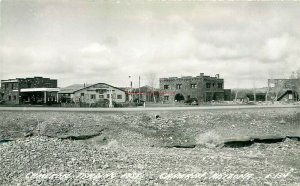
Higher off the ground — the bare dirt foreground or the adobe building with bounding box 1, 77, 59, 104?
the adobe building with bounding box 1, 77, 59, 104

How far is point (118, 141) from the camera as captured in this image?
26625mm

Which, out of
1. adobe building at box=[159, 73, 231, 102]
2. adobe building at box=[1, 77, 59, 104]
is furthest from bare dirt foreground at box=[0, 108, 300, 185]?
adobe building at box=[159, 73, 231, 102]

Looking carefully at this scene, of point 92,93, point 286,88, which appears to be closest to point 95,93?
point 92,93

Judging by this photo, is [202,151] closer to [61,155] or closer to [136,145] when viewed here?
[136,145]

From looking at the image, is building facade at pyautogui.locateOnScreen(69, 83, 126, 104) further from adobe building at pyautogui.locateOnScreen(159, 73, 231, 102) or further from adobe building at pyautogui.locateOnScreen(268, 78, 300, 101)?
adobe building at pyautogui.locateOnScreen(268, 78, 300, 101)

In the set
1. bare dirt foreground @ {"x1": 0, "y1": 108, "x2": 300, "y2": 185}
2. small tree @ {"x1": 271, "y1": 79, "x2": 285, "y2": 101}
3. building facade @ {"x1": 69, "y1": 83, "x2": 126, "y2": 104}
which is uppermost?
small tree @ {"x1": 271, "y1": 79, "x2": 285, "y2": 101}

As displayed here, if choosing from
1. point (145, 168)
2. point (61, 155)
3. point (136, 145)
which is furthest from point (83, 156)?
point (136, 145)

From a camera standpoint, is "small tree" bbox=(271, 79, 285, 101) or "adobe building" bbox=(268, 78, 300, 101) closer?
"adobe building" bbox=(268, 78, 300, 101)

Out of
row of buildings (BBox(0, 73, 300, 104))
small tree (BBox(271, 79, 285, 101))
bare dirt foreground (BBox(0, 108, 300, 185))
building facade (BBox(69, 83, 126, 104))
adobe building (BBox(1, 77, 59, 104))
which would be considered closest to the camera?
bare dirt foreground (BBox(0, 108, 300, 185))

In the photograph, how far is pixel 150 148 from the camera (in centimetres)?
2455

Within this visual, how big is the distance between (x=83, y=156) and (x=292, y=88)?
210ft

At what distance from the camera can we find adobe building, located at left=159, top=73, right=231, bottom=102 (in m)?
74.1

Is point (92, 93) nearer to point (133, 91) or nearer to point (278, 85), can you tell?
point (133, 91)

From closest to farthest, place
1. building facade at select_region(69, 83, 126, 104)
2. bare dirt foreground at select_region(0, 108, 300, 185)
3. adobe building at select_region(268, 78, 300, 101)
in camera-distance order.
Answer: bare dirt foreground at select_region(0, 108, 300, 185) < building facade at select_region(69, 83, 126, 104) < adobe building at select_region(268, 78, 300, 101)
